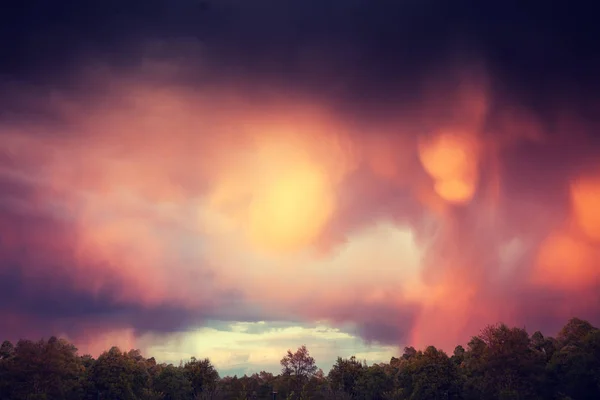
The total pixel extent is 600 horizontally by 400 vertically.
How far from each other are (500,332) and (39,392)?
109909 mm

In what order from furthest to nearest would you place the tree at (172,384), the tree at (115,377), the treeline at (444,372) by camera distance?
the tree at (172,384)
the tree at (115,377)
the treeline at (444,372)

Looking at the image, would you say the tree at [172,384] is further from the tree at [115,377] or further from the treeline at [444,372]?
the tree at [115,377]

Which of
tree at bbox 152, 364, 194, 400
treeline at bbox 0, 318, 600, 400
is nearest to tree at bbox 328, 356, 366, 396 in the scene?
treeline at bbox 0, 318, 600, 400

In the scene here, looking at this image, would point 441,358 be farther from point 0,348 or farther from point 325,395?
point 0,348

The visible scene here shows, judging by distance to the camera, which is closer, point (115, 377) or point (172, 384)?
point (115, 377)

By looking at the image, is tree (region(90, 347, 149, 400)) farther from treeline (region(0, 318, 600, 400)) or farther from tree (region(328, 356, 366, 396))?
tree (region(328, 356, 366, 396))

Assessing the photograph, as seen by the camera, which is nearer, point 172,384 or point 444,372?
point 444,372

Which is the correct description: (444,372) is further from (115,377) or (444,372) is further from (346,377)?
(115,377)

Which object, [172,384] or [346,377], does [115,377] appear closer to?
[172,384]

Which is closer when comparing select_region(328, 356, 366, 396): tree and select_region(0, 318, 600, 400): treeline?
select_region(0, 318, 600, 400): treeline

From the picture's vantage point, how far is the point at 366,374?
7318 inches

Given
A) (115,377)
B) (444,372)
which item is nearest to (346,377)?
(444,372)

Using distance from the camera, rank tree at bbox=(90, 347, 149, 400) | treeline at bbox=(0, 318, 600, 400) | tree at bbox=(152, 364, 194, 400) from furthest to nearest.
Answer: tree at bbox=(152, 364, 194, 400) < tree at bbox=(90, 347, 149, 400) < treeline at bbox=(0, 318, 600, 400)

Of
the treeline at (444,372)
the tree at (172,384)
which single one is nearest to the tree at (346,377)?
the treeline at (444,372)
